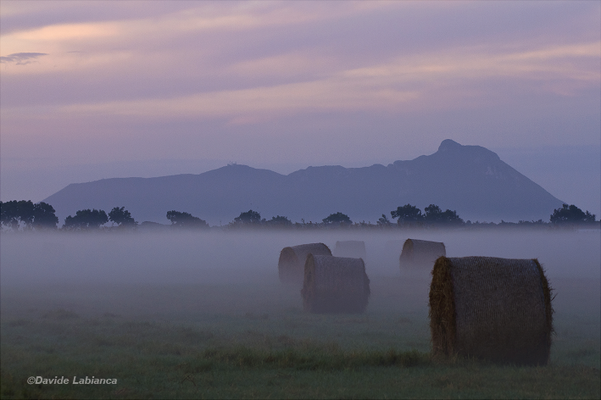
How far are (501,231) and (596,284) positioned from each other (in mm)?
53226

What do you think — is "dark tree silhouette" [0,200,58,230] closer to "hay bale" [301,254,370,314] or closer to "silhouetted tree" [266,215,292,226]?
"silhouetted tree" [266,215,292,226]

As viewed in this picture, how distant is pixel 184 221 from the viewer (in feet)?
343

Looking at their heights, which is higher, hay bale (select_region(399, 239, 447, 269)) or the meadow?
hay bale (select_region(399, 239, 447, 269))

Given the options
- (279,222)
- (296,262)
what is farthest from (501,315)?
(279,222)

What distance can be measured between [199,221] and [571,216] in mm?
60292

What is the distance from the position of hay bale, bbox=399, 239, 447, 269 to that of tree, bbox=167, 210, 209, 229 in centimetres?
6166

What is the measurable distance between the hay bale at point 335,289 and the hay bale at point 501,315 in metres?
10.5

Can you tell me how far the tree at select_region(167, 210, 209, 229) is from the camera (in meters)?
101

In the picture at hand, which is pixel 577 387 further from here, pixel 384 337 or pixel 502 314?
pixel 384 337

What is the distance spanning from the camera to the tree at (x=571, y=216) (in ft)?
309

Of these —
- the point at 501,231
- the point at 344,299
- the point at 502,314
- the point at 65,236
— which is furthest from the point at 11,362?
the point at 501,231

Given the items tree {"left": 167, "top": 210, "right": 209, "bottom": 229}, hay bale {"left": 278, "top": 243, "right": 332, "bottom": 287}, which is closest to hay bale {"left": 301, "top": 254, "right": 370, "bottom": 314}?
hay bale {"left": 278, "top": 243, "right": 332, "bottom": 287}

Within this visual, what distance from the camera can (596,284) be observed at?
3538 cm

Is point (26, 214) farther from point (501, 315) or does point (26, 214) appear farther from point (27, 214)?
point (501, 315)
